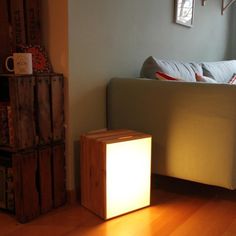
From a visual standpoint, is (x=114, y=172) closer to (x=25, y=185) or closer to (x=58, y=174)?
(x=58, y=174)

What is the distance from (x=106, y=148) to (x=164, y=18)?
148 cm

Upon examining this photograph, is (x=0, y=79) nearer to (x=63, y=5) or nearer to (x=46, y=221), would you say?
(x=63, y=5)

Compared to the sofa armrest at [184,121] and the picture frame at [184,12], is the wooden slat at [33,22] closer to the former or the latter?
the sofa armrest at [184,121]

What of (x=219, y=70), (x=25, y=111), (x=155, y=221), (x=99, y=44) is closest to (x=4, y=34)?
(x=25, y=111)

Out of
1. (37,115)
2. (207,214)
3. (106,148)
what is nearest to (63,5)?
(37,115)

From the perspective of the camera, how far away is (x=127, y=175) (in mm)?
1767

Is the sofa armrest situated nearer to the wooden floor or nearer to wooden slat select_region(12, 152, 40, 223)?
the wooden floor

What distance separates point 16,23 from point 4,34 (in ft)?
0.29

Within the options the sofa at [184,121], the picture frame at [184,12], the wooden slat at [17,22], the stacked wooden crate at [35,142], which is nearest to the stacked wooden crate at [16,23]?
the wooden slat at [17,22]

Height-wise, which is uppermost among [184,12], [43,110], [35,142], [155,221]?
[184,12]

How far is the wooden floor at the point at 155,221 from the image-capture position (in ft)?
5.28

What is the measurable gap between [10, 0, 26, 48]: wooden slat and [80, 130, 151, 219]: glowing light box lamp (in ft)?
2.03

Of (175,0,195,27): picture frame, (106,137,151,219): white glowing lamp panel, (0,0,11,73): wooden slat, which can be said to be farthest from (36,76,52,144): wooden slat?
(175,0,195,27): picture frame

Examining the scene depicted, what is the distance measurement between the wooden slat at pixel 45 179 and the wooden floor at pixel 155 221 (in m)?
0.06
